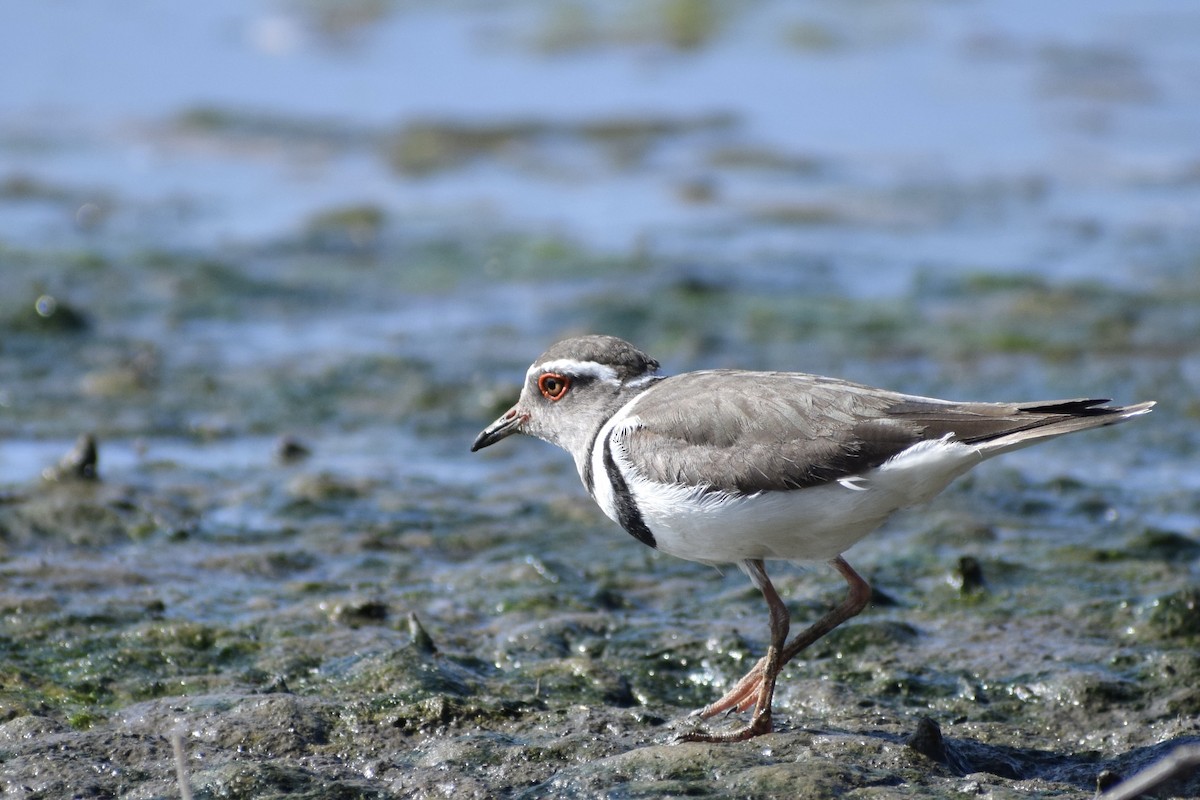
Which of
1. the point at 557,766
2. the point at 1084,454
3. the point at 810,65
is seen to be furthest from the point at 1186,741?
the point at 810,65

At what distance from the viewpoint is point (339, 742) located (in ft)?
17.0

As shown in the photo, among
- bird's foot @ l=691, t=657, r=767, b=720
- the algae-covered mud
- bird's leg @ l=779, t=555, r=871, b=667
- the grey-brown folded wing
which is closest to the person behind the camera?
the grey-brown folded wing

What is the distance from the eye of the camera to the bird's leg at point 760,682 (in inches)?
204

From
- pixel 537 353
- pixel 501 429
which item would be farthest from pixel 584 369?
pixel 537 353

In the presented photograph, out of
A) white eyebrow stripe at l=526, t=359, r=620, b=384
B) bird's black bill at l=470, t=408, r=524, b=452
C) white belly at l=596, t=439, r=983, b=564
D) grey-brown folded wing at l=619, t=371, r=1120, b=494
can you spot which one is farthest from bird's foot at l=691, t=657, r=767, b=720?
bird's black bill at l=470, t=408, r=524, b=452

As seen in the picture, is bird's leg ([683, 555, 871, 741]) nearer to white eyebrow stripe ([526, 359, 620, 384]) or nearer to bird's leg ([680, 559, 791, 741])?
bird's leg ([680, 559, 791, 741])

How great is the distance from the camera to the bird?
513 cm

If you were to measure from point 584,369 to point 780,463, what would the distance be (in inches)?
48.1

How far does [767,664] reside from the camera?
532cm

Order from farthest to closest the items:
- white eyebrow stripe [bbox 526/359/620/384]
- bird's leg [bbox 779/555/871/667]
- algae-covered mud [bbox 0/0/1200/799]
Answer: white eyebrow stripe [bbox 526/359/620/384], bird's leg [bbox 779/555/871/667], algae-covered mud [bbox 0/0/1200/799]

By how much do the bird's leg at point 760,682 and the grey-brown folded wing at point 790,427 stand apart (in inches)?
18.3

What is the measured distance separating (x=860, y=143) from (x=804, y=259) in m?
3.24

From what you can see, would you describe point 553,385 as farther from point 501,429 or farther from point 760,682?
point 760,682

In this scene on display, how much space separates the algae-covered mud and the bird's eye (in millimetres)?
942
